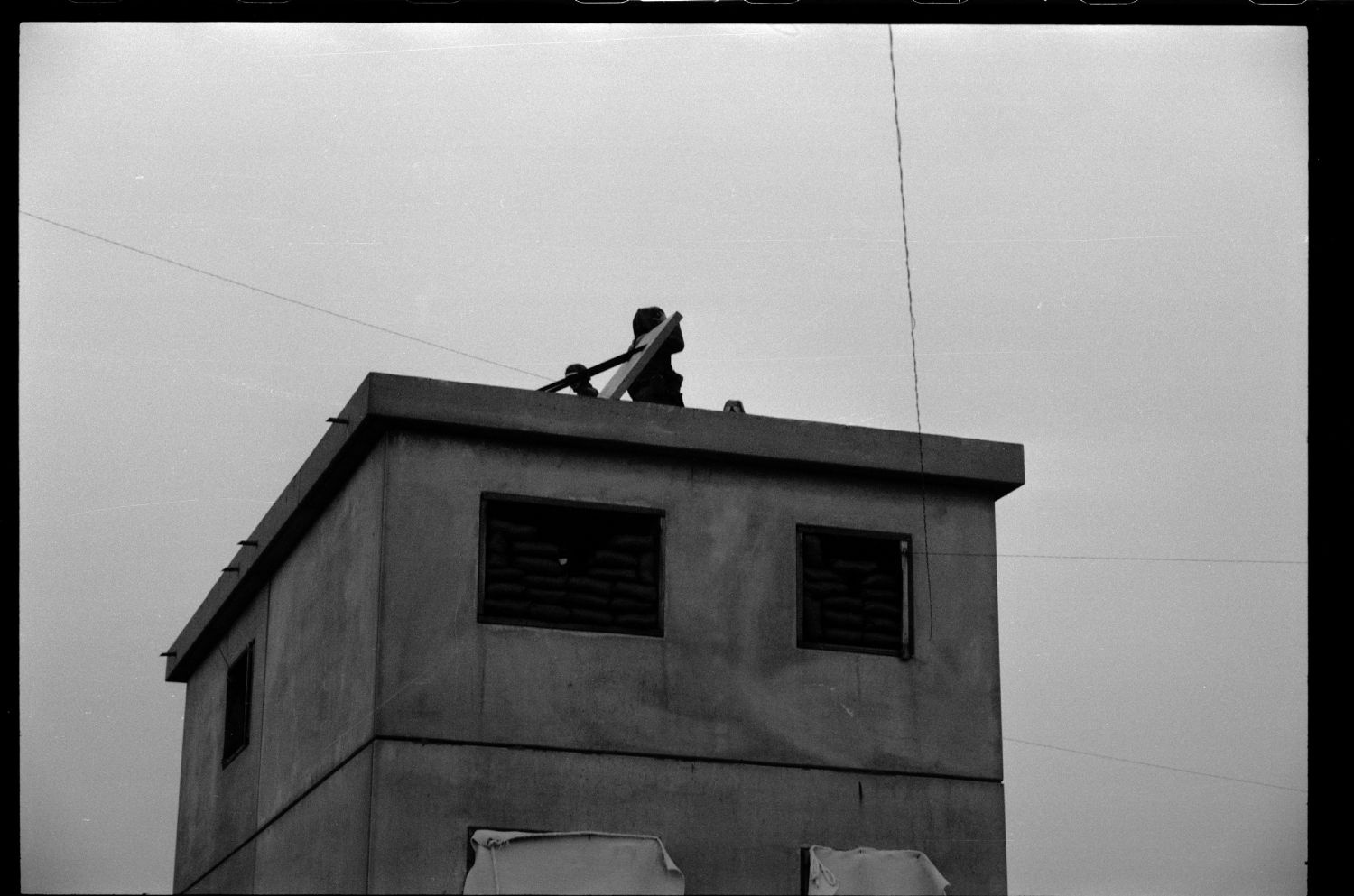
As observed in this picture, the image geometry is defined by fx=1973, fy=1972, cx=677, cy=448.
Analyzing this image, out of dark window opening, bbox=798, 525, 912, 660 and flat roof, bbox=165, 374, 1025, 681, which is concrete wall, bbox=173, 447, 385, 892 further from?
dark window opening, bbox=798, 525, 912, 660

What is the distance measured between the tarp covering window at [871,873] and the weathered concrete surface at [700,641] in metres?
0.73

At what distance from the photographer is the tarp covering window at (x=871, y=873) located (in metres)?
14.9

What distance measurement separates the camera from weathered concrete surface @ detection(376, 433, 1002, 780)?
48.0 ft

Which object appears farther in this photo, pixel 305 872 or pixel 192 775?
pixel 192 775

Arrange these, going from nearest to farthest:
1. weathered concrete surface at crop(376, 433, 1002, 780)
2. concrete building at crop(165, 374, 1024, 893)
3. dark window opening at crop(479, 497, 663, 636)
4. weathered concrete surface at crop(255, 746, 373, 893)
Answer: weathered concrete surface at crop(255, 746, 373, 893) → concrete building at crop(165, 374, 1024, 893) → weathered concrete surface at crop(376, 433, 1002, 780) → dark window opening at crop(479, 497, 663, 636)

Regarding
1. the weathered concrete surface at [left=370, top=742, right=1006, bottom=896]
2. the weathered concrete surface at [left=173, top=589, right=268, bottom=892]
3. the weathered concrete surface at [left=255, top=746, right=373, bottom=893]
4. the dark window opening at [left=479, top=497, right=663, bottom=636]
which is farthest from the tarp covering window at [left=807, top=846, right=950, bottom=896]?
the weathered concrete surface at [left=173, top=589, right=268, bottom=892]

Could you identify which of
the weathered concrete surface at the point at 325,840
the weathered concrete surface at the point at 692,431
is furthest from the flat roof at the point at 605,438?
the weathered concrete surface at the point at 325,840

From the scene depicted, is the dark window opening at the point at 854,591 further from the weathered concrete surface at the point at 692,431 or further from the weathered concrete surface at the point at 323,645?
the weathered concrete surface at the point at 323,645

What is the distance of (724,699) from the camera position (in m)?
15.3

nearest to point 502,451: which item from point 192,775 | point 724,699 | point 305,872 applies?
point 724,699

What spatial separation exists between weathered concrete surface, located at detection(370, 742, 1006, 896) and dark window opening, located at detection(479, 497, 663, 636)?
1.06 metres

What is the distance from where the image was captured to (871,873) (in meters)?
15.1

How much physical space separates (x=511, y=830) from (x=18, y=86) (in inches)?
273
